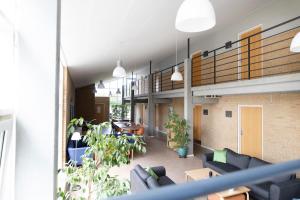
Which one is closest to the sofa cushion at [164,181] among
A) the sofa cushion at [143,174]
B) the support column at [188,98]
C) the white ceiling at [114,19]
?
the sofa cushion at [143,174]

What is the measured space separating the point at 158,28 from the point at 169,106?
309 inches

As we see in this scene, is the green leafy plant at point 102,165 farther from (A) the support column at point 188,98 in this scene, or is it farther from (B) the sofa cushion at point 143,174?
(A) the support column at point 188,98

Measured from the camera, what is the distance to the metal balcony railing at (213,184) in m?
0.39

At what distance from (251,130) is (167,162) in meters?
3.05

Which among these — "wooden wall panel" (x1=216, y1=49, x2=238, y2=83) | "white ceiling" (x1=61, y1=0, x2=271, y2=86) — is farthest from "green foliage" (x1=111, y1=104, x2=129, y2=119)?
"white ceiling" (x1=61, y1=0, x2=271, y2=86)

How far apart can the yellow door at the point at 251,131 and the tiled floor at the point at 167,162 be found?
5.61 feet

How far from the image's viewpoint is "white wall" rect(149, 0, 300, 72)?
16.5 ft

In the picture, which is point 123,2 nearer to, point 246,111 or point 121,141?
point 121,141

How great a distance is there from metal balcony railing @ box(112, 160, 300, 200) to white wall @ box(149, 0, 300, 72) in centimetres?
588

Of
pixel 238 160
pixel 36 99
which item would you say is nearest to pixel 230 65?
pixel 238 160

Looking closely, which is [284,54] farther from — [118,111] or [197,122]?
[118,111]

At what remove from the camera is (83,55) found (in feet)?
17.6

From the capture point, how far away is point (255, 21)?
6.10 metres

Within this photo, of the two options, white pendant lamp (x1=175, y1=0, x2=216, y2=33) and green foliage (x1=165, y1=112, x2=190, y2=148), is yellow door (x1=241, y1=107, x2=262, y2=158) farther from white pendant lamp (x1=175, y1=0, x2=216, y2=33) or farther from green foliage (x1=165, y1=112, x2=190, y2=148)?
white pendant lamp (x1=175, y1=0, x2=216, y2=33)
